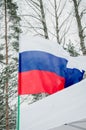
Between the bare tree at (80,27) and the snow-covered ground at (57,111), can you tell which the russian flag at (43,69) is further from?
the bare tree at (80,27)

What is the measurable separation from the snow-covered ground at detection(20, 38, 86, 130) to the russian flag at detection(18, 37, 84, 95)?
128cm

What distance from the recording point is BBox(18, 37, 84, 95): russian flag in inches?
228

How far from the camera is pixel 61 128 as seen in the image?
3572mm

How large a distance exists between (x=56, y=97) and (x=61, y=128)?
36.3 inches

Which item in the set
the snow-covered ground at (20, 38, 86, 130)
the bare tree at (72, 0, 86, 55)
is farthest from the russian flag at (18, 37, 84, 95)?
the bare tree at (72, 0, 86, 55)

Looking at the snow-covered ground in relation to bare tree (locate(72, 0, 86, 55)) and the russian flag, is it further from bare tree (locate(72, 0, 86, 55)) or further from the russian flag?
bare tree (locate(72, 0, 86, 55))

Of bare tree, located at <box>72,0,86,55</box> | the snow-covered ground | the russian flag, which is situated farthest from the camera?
bare tree, located at <box>72,0,86,55</box>

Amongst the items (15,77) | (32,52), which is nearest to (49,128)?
(32,52)

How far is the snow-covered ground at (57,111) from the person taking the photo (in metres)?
3.93

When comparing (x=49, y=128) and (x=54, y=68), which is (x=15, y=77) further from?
(x=49, y=128)

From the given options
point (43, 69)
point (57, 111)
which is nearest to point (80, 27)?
point (43, 69)

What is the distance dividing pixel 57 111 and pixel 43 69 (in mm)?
1889

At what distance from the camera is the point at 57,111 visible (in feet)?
14.0

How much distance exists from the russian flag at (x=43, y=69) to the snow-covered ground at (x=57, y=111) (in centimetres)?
128
